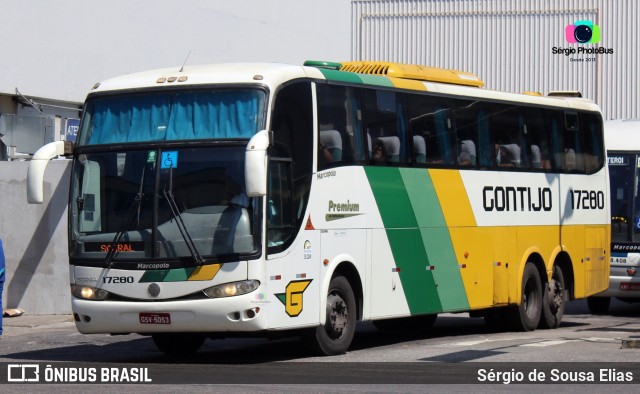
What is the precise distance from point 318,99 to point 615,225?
395 inches

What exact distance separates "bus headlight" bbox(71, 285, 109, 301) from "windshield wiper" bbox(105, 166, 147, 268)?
1.05ft

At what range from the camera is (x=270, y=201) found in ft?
46.5

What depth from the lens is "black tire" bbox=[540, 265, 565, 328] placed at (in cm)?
2023

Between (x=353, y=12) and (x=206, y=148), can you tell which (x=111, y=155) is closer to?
(x=206, y=148)

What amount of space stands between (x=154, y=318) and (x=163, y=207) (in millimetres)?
1192

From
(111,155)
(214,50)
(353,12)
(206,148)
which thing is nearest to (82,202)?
(111,155)

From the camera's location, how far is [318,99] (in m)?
15.1

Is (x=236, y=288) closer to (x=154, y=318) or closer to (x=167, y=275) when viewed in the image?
(x=167, y=275)

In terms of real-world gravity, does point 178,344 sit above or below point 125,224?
below

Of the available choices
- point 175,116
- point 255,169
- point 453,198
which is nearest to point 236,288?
point 255,169

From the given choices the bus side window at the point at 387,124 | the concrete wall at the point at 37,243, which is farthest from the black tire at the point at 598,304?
the concrete wall at the point at 37,243

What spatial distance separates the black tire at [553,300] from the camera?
66.4ft

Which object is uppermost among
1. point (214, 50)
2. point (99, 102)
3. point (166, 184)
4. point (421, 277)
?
point (214, 50)

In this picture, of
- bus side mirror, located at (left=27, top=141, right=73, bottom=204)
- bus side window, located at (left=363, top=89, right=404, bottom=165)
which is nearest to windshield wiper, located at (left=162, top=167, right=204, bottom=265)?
bus side mirror, located at (left=27, top=141, right=73, bottom=204)
